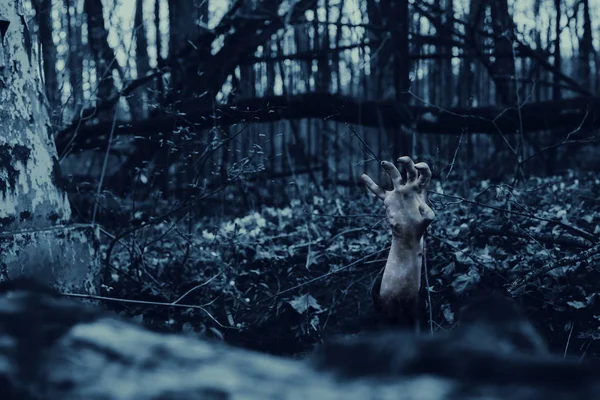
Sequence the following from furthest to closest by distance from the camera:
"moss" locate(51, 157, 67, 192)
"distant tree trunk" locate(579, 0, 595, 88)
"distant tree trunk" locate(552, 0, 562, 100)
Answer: "distant tree trunk" locate(579, 0, 595, 88) < "distant tree trunk" locate(552, 0, 562, 100) < "moss" locate(51, 157, 67, 192)

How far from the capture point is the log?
42.3 inches

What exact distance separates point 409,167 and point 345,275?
6.70 ft

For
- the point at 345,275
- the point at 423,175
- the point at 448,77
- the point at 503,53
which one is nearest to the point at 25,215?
the point at 345,275

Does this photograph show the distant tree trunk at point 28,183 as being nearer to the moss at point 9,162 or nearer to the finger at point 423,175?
the moss at point 9,162

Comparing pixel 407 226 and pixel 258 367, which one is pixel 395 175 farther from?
pixel 258 367

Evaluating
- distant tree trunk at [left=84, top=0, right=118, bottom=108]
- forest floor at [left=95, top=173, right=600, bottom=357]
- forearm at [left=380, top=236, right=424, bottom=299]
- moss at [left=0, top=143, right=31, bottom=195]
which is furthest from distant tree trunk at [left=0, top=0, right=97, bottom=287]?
distant tree trunk at [left=84, top=0, right=118, bottom=108]

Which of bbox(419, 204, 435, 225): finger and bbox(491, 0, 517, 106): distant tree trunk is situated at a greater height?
bbox(491, 0, 517, 106): distant tree trunk

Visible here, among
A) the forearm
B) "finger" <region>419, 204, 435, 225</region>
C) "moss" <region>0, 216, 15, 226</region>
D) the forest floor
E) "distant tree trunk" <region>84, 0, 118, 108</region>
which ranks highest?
"distant tree trunk" <region>84, 0, 118, 108</region>

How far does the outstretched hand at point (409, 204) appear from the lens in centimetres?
275

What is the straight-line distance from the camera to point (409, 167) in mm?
2773

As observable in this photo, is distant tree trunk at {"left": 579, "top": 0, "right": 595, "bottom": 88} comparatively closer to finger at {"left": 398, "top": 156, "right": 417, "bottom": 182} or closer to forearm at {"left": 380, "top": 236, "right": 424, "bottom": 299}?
finger at {"left": 398, "top": 156, "right": 417, "bottom": 182}

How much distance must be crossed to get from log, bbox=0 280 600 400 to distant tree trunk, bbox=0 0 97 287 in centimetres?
235

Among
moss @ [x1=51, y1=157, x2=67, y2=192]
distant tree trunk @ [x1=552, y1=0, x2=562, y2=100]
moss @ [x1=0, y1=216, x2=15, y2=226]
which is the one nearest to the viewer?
moss @ [x1=0, y1=216, x2=15, y2=226]

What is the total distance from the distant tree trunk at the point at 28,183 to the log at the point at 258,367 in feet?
7.72
